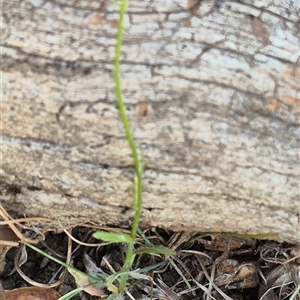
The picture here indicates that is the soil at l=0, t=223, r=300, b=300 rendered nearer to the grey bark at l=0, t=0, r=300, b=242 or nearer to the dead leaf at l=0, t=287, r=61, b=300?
the dead leaf at l=0, t=287, r=61, b=300

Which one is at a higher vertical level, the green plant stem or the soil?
the green plant stem

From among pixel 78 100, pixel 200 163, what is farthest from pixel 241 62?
pixel 78 100

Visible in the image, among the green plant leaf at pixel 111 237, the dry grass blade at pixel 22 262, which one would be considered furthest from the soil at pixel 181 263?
the green plant leaf at pixel 111 237

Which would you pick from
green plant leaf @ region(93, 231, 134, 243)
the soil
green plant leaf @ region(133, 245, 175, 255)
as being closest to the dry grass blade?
the soil

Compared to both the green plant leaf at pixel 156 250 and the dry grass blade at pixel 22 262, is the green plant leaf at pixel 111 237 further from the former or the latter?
the dry grass blade at pixel 22 262

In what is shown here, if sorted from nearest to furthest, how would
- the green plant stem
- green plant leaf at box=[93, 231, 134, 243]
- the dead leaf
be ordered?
the green plant stem, green plant leaf at box=[93, 231, 134, 243], the dead leaf

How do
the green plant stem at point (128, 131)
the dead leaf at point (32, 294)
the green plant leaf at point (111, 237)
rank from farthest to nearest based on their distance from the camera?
the dead leaf at point (32, 294)
the green plant leaf at point (111, 237)
the green plant stem at point (128, 131)

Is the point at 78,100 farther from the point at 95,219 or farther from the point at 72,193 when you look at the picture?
the point at 95,219
